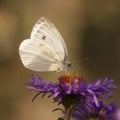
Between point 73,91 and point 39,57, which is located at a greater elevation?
point 39,57

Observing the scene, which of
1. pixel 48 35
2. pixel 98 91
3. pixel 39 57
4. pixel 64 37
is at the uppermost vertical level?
pixel 64 37

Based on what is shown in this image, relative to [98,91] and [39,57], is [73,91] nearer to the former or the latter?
[98,91]

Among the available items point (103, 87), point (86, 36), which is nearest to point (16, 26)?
point (86, 36)

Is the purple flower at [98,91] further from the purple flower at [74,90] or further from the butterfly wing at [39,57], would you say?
the butterfly wing at [39,57]

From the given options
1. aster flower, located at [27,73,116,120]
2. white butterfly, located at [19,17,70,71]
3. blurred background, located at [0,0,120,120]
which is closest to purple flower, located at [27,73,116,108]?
aster flower, located at [27,73,116,120]

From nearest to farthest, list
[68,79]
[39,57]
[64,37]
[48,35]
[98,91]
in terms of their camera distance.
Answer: [98,91] < [68,79] < [48,35] < [39,57] < [64,37]

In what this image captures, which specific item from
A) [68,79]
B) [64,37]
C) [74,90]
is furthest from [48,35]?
[64,37]
